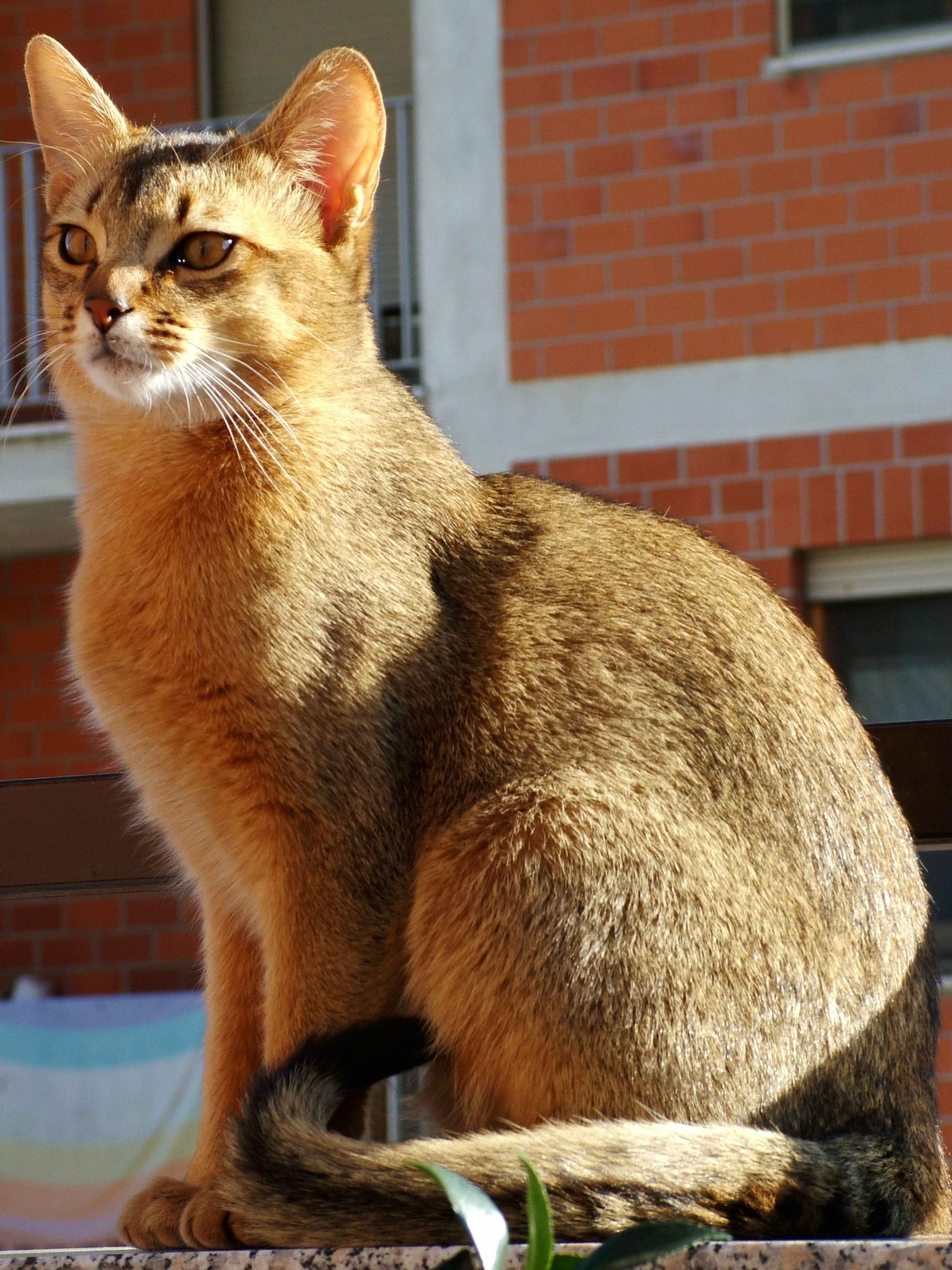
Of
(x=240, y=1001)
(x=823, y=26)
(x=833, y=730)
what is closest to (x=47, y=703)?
(x=823, y=26)

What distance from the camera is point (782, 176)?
19.1 ft

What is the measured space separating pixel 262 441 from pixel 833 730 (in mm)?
840

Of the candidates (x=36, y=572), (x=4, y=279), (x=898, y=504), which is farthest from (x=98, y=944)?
(x=898, y=504)

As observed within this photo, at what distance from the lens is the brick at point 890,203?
18.7ft

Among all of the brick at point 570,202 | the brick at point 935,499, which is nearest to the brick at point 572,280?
the brick at point 570,202

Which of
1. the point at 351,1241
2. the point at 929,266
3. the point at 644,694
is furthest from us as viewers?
the point at 929,266

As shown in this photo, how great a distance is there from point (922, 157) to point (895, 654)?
1.71 metres

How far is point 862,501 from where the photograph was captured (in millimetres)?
5699

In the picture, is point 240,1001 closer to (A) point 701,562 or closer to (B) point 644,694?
(B) point 644,694

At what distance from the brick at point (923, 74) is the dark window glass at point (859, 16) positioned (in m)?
0.20

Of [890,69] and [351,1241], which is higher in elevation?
[890,69]

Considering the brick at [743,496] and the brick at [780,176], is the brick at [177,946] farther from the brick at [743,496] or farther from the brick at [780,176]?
the brick at [780,176]

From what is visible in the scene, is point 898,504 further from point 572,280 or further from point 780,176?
point 572,280

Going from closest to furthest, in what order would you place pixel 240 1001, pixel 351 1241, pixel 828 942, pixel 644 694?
pixel 351 1241 → pixel 828 942 → pixel 644 694 → pixel 240 1001
